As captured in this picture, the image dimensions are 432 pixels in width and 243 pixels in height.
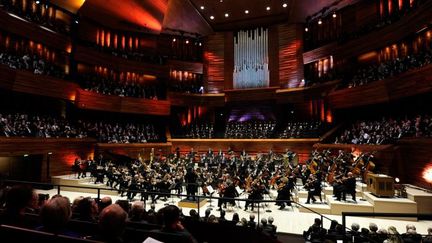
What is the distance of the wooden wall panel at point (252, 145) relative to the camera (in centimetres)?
1594

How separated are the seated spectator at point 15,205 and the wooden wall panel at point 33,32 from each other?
13359mm

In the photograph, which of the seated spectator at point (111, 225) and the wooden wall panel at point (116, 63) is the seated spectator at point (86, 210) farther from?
the wooden wall panel at point (116, 63)

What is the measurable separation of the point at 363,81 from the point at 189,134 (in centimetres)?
1134

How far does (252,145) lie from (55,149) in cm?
1082

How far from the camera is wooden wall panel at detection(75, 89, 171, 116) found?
15531mm

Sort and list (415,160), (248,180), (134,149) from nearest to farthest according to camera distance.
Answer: (248,180) → (415,160) → (134,149)

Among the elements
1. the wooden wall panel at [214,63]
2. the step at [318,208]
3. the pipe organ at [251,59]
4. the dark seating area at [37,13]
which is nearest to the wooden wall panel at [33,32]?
the dark seating area at [37,13]

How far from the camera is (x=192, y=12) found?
17.9 metres

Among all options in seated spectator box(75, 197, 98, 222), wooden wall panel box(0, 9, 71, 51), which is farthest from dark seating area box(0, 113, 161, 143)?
seated spectator box(75, 197, 98, 222)

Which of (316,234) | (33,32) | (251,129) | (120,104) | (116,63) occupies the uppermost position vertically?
(33,32)

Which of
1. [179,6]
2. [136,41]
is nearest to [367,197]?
[179,6]

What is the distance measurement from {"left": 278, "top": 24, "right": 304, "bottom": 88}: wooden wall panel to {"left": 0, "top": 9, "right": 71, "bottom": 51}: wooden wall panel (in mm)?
13704

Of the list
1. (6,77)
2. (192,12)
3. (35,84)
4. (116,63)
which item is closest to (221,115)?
(192,12)

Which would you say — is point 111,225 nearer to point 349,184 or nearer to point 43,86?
point 349,184
